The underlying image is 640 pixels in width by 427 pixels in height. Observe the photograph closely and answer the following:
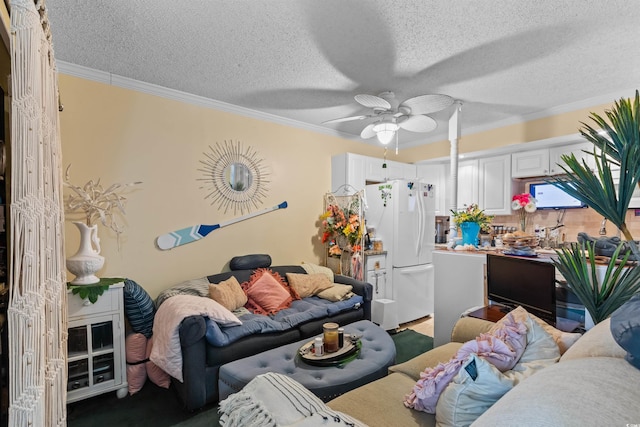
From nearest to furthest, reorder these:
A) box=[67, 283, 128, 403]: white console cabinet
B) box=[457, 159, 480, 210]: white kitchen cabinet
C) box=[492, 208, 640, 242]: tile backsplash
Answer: box=[67, 283, 128, 403]: white console cabinet, box=[492, 208, 640, 242]: tile backsplash, box=[457, 159, 480, 210]: white kitchen cabinet

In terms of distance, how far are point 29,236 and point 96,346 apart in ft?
5.72

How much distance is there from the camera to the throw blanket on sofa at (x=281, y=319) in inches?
87.0

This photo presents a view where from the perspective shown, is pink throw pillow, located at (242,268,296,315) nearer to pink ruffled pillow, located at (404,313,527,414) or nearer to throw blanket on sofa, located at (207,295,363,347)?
throw blanket on sofa, located at (207,295,363,347)

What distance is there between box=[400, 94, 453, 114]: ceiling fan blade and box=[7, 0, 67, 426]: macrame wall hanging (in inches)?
85.1

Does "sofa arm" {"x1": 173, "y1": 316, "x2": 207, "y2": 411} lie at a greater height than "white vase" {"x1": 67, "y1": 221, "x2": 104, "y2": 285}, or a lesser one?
lesser

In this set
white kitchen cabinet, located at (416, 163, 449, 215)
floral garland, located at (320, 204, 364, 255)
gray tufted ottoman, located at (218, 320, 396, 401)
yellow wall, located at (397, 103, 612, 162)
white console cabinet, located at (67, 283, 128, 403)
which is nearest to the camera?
gray tufted ottoman, located at (218, 320, 396, 401)

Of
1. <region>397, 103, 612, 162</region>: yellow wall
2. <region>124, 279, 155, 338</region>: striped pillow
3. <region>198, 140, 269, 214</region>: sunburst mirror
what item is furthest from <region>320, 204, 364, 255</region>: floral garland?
<region>124, 279, 155, 338</region>: striped pillow

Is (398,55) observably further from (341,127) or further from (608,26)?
(341,127)

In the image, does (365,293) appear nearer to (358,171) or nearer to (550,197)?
(358,171)

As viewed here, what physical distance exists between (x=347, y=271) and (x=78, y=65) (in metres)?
3.30

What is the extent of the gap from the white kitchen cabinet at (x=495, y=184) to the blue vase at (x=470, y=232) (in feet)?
4.20

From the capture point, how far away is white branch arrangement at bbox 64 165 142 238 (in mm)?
2393

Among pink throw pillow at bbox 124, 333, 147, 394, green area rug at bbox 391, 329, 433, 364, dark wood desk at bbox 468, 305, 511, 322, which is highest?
dark wood desk at bbox 468, 305, 511, 322

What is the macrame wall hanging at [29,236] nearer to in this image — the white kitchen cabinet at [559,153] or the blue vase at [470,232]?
the blue vase at [470,232]
